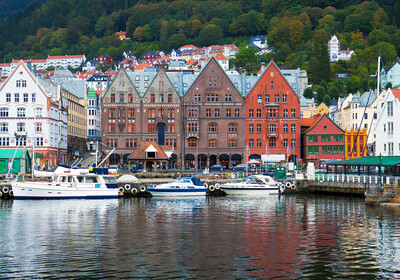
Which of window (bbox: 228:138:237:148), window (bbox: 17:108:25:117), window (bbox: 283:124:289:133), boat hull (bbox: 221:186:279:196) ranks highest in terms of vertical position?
window (bbox: 17:108:25:117)

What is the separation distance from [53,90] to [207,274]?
101 m

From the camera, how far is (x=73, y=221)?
5128 cm

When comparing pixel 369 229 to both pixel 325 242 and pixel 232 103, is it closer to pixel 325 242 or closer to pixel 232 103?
pixel 325 242

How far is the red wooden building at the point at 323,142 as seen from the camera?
123 meters

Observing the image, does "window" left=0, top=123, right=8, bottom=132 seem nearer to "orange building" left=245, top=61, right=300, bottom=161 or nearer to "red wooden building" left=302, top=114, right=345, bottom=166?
"orange building" left=245, top=61, right=300, bottom=161

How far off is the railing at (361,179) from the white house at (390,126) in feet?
21.3

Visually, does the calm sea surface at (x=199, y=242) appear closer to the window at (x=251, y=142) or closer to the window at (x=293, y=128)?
the window at (x=251, y=142)

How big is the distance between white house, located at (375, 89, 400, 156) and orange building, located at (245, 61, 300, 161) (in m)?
36.0

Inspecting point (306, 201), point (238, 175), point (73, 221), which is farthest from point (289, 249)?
point (238, 175)

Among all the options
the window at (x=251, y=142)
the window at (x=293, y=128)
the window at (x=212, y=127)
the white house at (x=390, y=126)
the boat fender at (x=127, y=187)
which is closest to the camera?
the boat fender at (x=127, y=187)

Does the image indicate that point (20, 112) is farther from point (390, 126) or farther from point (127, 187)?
point (390, 126)

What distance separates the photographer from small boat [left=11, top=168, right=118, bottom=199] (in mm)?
73812

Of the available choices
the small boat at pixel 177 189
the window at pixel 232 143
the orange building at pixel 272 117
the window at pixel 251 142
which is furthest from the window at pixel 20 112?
the small boat at pixel 177 189

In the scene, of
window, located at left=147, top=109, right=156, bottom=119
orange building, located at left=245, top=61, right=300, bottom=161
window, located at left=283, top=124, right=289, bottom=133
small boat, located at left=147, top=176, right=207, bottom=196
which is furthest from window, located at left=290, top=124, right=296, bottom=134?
small boat, located at left=147, top=176, right=207, bottom=196
